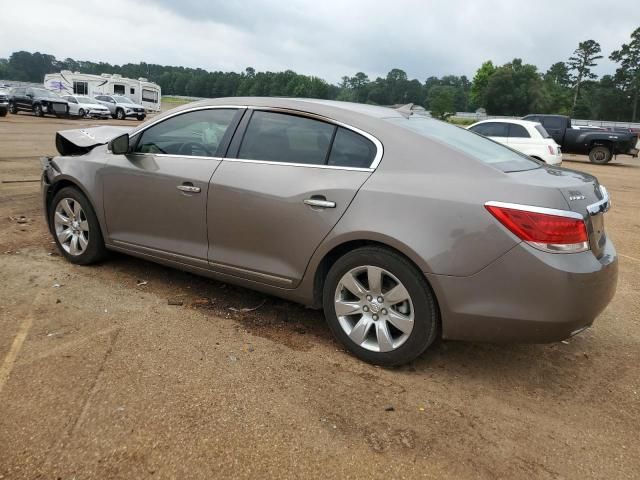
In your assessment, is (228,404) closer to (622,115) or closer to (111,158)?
(111,158)

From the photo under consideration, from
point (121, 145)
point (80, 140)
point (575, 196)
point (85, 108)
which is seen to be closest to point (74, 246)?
point (80, 140)

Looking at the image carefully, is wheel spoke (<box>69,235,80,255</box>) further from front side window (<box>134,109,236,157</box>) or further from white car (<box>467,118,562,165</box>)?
white car (<box>467,118,562,165</box>)

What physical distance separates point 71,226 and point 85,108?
2989 centimetres

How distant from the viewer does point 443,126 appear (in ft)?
12.6

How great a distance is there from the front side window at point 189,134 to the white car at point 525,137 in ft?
34.9

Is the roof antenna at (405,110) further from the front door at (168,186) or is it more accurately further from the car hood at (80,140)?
the car hood at (80,140)

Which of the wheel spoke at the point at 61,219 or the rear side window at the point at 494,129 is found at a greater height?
the rear side window at the point at 494,129

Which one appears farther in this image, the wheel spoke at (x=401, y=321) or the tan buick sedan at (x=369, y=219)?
the wheel spoke at (x=401, y=321)

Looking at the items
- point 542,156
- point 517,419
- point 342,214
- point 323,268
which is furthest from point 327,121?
point 542,156

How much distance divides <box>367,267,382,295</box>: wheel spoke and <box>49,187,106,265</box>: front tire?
2609mm

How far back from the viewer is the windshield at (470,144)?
10.5 feet

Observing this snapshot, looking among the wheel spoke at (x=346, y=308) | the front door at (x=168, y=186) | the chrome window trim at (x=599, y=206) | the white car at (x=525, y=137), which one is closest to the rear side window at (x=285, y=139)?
the front door at (x=168, y=186)

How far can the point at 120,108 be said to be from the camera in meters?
34.0

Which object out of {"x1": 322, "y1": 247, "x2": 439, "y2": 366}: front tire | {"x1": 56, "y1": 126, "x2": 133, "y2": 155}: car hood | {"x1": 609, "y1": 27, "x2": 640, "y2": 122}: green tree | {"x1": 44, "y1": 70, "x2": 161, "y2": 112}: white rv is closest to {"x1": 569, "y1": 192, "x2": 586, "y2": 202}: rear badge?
{"x1": 322, "y1": 247, "x2": 439, "y2": 366}: front tire
